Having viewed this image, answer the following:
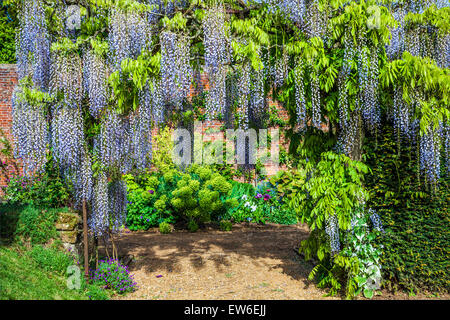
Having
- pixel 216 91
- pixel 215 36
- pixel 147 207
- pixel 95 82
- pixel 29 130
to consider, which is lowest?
pixel 147 207

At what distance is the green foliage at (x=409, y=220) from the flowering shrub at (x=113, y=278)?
298cm

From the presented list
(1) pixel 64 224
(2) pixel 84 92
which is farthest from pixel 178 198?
(2) pixel 84 92

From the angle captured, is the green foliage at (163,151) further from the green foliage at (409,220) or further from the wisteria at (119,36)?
the green foliage at (409,220)

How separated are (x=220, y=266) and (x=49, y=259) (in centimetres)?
225

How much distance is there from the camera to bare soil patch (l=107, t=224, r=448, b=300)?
14.8 ft

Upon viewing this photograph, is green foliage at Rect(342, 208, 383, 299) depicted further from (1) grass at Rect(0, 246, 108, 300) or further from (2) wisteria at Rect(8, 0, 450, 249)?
(1) grass at Rect(0, 246, 108, 300)

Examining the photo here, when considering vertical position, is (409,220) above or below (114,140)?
below

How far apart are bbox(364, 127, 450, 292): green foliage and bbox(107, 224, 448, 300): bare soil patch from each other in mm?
348

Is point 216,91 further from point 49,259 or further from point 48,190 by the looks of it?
point 48,190

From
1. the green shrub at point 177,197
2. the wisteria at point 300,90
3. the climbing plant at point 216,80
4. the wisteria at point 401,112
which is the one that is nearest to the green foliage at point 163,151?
the green shrub at point 177,197

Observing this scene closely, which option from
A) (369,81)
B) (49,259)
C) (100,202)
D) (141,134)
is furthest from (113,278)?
(369,81)

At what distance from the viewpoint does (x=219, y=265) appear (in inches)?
216

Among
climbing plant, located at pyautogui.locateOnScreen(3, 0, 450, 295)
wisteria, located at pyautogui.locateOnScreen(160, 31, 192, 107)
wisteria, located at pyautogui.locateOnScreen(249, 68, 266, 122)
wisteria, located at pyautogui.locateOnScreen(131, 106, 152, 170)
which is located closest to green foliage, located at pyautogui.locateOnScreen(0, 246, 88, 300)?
climbing plant, located at pyautogui.locateOnScreen(3, 0, 450, 295)

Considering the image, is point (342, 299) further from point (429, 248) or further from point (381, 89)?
point (381, 89)
